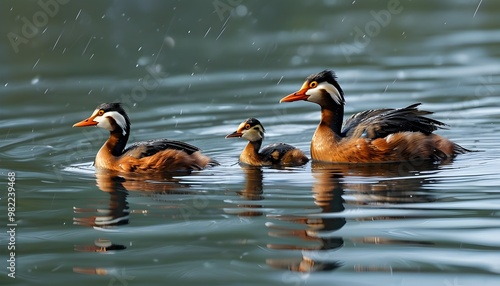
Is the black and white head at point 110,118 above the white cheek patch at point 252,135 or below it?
above

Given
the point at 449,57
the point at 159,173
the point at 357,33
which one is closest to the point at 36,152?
the point at 159,173

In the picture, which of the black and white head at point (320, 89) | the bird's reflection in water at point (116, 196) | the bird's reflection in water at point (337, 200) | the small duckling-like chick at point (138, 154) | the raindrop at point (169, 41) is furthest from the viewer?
the raindrop at point (169, 41)

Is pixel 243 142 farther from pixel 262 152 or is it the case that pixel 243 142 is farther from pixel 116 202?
pixel 116 202

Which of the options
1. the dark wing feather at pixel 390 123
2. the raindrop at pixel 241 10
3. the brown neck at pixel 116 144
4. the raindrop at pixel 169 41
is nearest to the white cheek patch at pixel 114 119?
the brown neck at pixel 116 144

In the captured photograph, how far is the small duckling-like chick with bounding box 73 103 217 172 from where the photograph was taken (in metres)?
11.7

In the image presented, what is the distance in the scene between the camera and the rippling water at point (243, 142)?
7.68 m

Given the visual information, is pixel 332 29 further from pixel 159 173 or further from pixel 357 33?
pixel 159 173

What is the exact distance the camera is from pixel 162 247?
8.14 metres

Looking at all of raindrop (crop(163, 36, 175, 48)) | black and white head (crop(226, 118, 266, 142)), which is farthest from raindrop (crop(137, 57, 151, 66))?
Result: black and white head (crop(226, 118, 266, 142))

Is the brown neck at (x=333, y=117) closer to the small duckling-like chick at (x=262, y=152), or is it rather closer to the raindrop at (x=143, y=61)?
the small duckling-like chick at (x=262, y=152)

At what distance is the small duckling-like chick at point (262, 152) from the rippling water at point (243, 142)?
0.19m

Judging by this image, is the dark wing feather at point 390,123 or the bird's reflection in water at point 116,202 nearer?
the bird's reflection in water at point 116,202

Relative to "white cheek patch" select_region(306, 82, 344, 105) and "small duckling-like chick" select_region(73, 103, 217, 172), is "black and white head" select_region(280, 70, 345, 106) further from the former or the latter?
"small duckling-like chick" select_region(73, 103, 217, 172)

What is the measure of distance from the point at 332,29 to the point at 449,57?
14.2 feet
